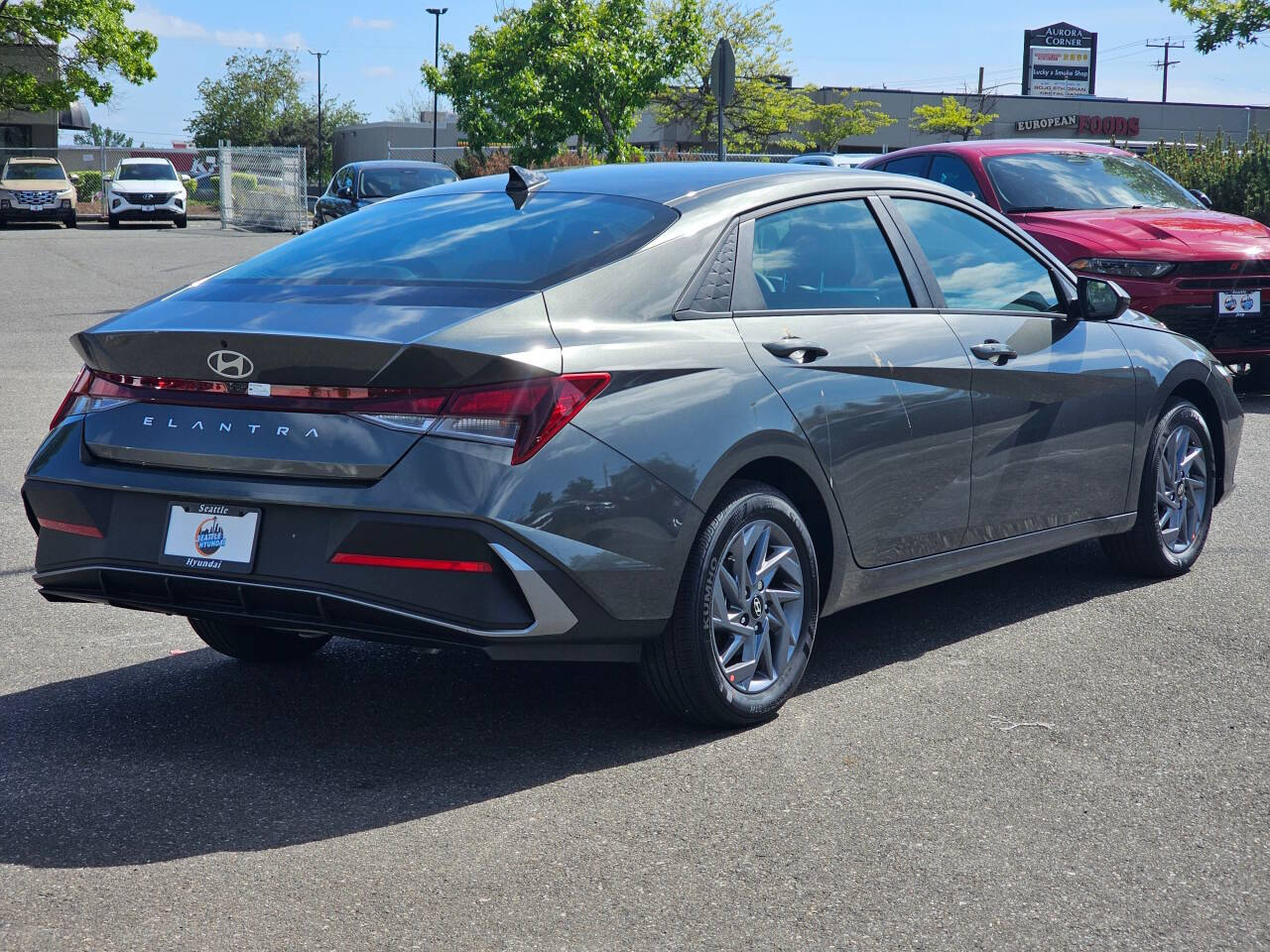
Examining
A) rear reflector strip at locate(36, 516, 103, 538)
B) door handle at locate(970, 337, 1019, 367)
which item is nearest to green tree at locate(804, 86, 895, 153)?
door handle at locate(970, 337, 1019, 367)

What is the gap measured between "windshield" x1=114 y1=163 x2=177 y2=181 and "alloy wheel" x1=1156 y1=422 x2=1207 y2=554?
3679 centimetres

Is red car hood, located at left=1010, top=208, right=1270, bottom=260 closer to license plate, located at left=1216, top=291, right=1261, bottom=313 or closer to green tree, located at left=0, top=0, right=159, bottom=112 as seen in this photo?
license plate, located at left=1216, top=291, right=1261, bottom=313

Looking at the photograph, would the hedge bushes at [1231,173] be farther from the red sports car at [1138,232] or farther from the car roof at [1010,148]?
the red sports car at [1138,232]

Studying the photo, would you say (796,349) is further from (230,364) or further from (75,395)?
(75,395)

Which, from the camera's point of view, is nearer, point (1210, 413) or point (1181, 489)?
point (1181, 489)

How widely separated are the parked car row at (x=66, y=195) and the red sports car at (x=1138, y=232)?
1203 inches

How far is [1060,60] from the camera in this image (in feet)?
291

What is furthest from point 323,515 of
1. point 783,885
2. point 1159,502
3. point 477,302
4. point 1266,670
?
Result: point 1159,502

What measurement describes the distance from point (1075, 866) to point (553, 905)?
3.79ft

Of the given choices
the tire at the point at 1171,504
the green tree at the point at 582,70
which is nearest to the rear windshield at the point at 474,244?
the tire at the point at 1171,504

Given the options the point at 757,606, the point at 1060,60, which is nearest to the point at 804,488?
the point at 757,606

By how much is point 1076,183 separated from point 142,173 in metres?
32.9

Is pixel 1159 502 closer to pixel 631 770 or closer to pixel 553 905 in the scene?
pixel 631 770

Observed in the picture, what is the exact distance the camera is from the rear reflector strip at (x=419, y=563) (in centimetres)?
368
